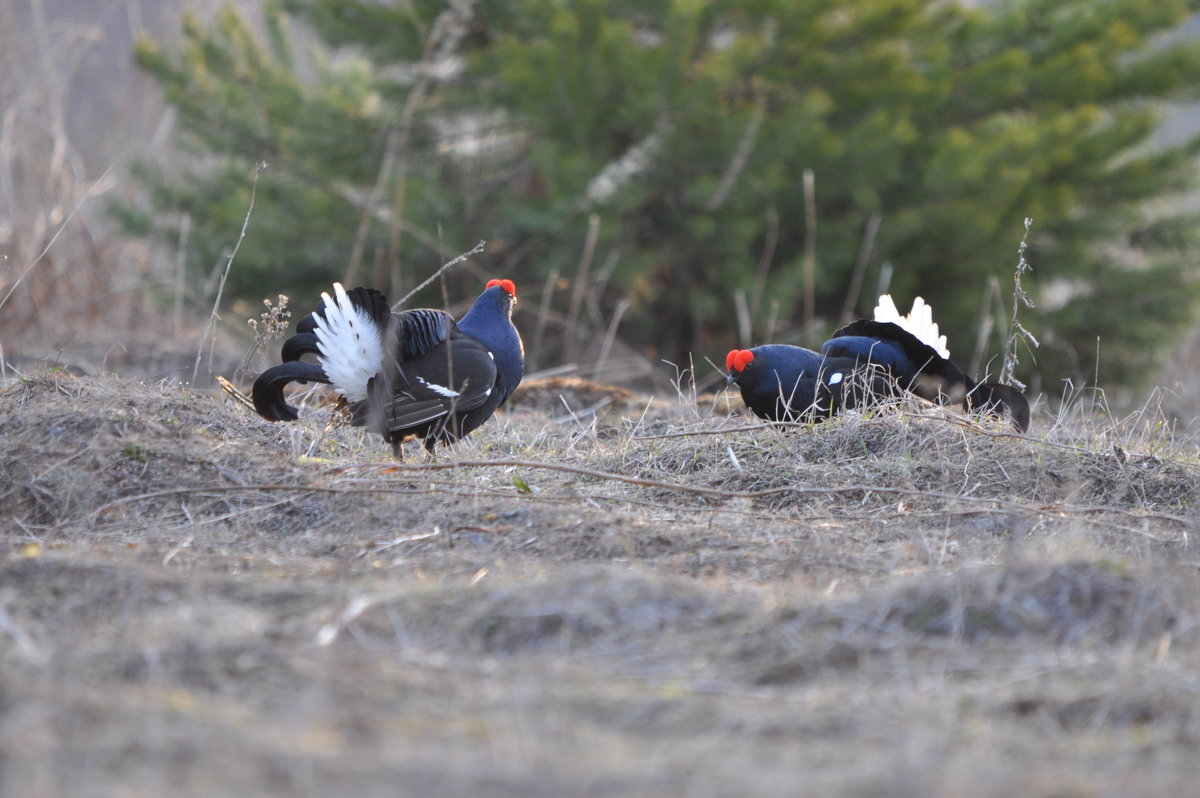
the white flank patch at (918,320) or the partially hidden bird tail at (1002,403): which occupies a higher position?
the white flank patch at (918,320)

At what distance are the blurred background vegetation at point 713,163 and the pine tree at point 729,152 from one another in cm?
2

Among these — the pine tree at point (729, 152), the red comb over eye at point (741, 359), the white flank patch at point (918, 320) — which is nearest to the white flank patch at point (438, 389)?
the red comb over eye at point (741, 359)

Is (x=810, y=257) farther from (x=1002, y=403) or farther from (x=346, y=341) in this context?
(x=346, y=341)

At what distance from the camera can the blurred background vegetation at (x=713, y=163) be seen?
7270 mm

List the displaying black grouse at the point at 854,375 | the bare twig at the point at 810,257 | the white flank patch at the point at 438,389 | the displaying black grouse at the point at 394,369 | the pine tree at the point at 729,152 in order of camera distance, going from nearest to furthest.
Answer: the displaying black grouse at the point at 394,369
the white flank patch at the point at 438,389
the displaying black grouse at the point at 854,375
the bare twig at the point at 810,257
the pine tree at the point at 729,152

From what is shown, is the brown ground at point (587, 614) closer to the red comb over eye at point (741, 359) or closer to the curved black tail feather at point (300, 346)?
the curved black tail feather at point (300, 346)

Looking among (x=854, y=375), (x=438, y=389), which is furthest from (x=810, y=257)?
(x=438, y=389)

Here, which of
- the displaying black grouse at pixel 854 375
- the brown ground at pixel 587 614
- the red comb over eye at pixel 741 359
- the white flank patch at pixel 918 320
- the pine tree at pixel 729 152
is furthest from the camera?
the pine tree at pixel 729 152

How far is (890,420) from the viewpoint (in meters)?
3.93

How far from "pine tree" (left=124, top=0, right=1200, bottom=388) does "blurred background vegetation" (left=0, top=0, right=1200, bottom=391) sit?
0.07ft

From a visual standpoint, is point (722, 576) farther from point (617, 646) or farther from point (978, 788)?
point (978, 788)

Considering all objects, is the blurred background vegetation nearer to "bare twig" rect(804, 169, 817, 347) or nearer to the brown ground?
"bare twig" rect(804, 169, 817, 347)

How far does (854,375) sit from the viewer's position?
176 inches

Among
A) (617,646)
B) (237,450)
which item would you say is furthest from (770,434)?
(617,646)
